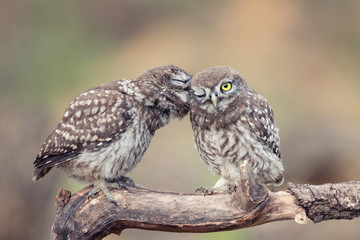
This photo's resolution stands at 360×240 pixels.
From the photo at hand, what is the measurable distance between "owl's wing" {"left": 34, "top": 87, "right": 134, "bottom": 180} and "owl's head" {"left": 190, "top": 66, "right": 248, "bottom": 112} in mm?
481

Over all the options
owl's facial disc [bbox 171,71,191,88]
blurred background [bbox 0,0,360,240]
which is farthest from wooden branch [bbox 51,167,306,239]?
blurred background [bbox 0,0,360,240]

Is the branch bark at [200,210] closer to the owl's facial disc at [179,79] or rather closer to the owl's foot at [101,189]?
the owl's foot at [101,189]

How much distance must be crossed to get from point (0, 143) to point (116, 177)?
3.59m

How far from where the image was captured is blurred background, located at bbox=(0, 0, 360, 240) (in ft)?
23.8

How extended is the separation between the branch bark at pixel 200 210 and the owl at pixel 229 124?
0.32 meters

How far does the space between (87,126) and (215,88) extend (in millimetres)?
919

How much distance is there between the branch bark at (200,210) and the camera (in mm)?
3826

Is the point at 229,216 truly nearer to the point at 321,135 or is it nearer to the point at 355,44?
the point at 321,135

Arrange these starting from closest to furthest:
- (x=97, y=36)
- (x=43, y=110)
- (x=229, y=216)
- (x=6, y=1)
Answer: (x=229, y=216) → (x=43, y=110) → (x=97, y=36) → (x=6, y=1)

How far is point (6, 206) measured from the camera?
734 cm

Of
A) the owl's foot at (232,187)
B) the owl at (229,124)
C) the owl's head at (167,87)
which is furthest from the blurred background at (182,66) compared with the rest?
the owl's head at (167,87)

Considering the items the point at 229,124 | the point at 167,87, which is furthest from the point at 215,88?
the point at 167,87

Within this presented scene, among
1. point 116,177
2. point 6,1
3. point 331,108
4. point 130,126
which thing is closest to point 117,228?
point 116,177

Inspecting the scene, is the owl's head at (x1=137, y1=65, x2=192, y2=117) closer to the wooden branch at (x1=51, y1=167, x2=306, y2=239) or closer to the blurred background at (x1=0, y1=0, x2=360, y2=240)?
the wooden branch at (x1=51, y1=167, x2=306, y2=239)
